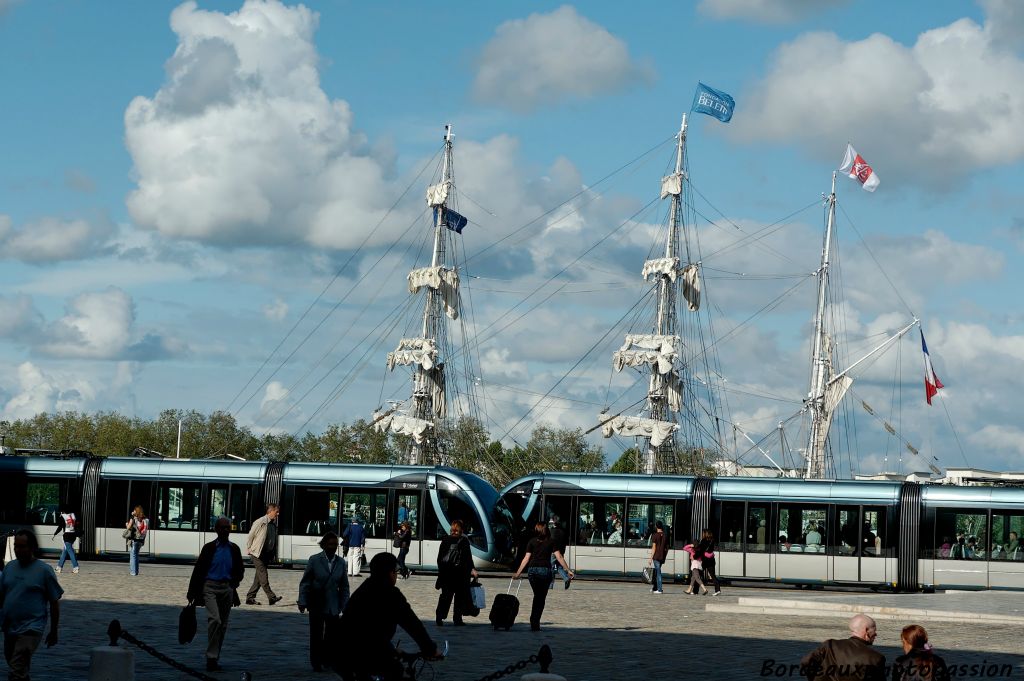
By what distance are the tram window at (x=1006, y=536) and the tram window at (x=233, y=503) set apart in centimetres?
1834

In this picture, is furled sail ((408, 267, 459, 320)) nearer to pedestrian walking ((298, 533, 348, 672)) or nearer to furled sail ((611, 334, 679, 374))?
furled sail ((611, 334, 679, 374))

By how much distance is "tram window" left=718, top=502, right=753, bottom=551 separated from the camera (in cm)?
3650

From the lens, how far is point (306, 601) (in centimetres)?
1606

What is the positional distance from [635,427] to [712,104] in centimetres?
1742

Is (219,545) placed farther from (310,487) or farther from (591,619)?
(310,487)

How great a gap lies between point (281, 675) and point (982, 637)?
11412 millimetres

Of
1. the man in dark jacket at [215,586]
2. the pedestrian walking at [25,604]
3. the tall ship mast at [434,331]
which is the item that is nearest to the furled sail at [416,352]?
the tall ship mast at [434,331]

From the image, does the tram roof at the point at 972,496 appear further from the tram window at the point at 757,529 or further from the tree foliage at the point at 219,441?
the tree foliage at the point at 219,441

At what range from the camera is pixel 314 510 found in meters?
37.9

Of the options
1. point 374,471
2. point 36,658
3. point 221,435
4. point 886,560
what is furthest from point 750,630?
point 221,435

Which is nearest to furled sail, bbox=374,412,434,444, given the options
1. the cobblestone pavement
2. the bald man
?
the cobblestone pavement

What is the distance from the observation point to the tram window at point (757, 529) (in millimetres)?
36250

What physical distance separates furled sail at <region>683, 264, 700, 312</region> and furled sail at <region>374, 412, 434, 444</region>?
16088 millimetres

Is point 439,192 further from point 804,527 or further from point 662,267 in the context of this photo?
point 804,527
